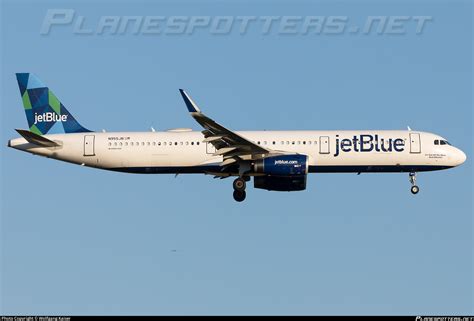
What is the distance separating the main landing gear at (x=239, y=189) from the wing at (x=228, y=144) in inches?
47.5

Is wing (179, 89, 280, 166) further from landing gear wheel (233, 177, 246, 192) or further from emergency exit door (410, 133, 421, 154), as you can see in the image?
emergency exit door (410, 133, 421, 154)

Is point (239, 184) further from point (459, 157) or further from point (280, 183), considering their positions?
point (459, 157)

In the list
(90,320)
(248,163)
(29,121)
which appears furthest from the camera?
(29,121)

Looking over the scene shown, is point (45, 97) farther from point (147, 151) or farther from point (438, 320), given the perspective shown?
Result: point (438, 320)

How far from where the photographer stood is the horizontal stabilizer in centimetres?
6119

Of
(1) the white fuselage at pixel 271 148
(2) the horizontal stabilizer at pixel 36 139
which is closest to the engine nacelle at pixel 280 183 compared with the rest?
(1) the white fuselage at pixel 271 148

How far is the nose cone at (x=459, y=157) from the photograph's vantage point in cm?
6254

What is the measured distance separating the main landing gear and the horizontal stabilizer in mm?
11721

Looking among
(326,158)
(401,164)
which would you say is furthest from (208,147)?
(401,164)

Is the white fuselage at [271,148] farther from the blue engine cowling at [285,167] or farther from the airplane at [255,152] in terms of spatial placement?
the blue engine cowling at [285,167]

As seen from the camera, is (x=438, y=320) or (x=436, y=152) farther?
(x=436, y=152)

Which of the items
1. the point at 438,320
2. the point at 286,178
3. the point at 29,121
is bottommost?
the point at 438,320

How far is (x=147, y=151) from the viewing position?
6272 centimetres

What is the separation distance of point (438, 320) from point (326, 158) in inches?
879
